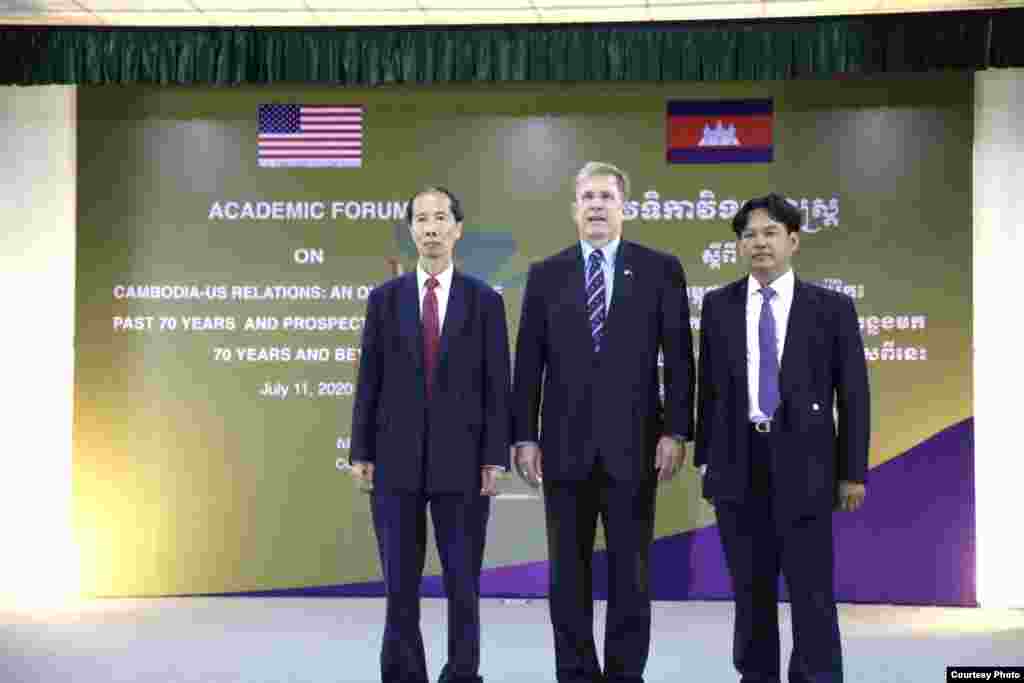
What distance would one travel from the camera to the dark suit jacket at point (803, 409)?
3779 mm

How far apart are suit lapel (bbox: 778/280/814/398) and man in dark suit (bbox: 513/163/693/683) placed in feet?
0.87

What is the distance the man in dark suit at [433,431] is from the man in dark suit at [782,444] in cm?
68

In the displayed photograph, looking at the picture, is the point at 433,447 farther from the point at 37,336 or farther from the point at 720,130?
the point at 37,336

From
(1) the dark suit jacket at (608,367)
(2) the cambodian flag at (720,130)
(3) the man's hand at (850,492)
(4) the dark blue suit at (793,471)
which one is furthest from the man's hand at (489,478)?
(2) the cambodian flag at (720,130)

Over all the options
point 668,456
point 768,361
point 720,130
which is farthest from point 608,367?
point 720,130

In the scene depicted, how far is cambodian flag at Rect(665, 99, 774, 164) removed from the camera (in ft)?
20.6

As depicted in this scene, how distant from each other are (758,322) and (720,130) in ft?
8.50

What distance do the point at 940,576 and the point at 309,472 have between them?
2950 millimetres

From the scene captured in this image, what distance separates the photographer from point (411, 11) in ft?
20.3

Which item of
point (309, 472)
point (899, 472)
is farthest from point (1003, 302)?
point (309, 472)

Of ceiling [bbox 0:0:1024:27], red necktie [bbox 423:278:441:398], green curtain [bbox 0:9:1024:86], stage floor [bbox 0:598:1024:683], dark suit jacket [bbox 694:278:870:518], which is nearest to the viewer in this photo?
dark suit jacket [bbox 694:278:870:518]

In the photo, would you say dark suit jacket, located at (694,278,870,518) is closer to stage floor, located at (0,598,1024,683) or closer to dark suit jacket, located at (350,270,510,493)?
dark suit jacket, located at (350,270,510,493)

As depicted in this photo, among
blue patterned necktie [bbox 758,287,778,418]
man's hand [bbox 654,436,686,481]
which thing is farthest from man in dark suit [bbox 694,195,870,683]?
man's hand [bbox 654,436,686,481]

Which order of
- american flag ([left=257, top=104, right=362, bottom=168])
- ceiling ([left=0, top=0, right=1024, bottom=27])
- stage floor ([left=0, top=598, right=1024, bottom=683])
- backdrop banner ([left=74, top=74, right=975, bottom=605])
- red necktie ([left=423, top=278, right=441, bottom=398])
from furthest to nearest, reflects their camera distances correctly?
1. american flag ([left=257, top=104, right=362, bottom=168])
2. backdrop banner ([left=74, top=74, right=975, bottom=605])
3. ceiling ([left=0, top=0, right=1024, bottom=27])
4. stage floor ([left=0, top=598, right=1024, bottom=683])
5. red necktie ([left=423, top=278, right=441, bottom=398])
